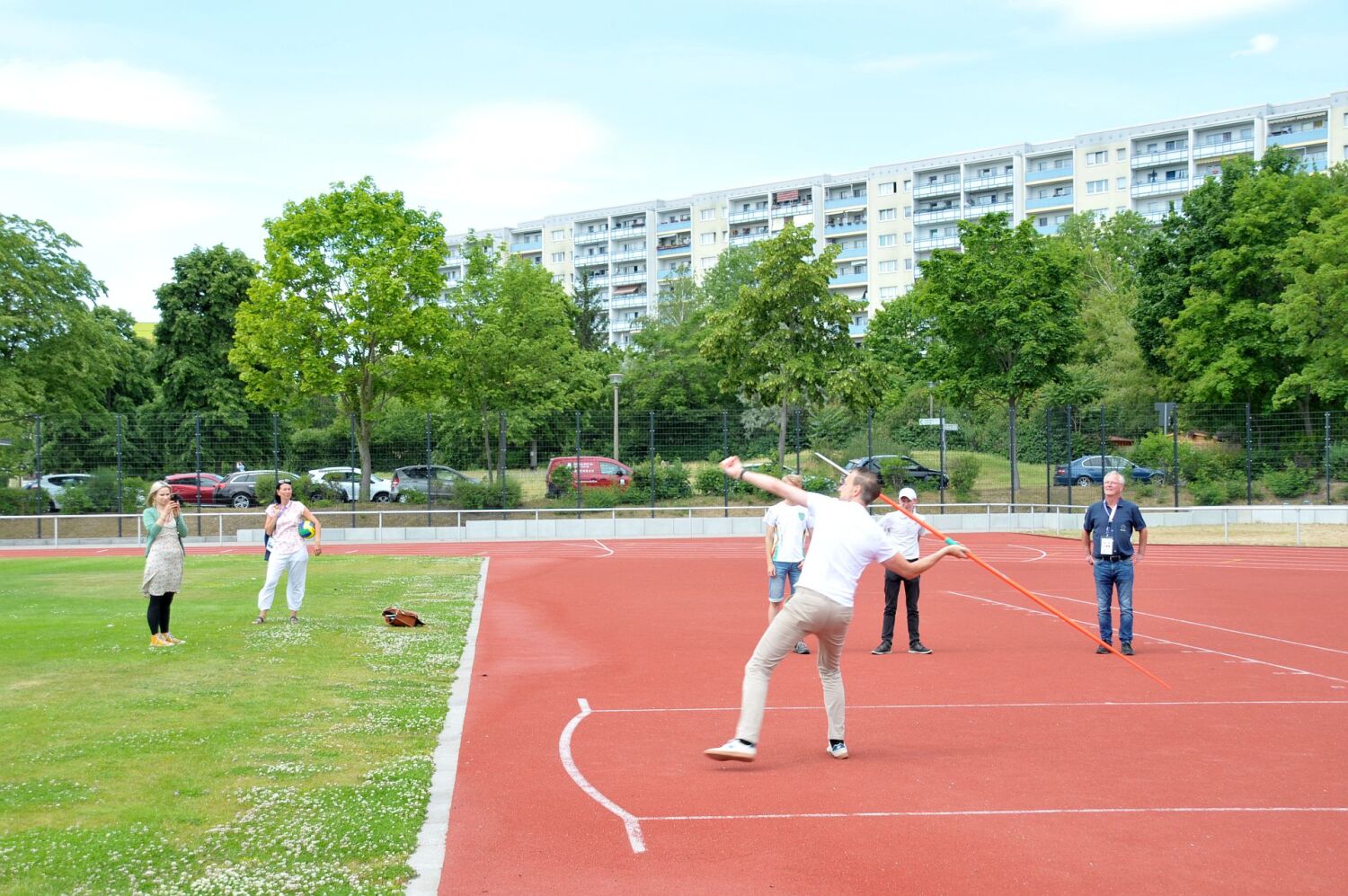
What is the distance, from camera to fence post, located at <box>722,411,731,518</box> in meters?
36.9

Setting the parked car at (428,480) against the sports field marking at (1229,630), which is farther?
the parked car at (428,480)

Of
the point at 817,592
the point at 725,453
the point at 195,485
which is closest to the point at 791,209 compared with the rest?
the point at 725,453

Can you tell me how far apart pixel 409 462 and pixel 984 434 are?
18.5 meters

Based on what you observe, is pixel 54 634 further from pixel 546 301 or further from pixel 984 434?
pixel 546 301

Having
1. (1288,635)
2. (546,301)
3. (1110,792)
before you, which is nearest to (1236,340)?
(546,301)

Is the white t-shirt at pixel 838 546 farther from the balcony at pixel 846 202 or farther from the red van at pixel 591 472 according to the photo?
the balcony at pixel 846 202

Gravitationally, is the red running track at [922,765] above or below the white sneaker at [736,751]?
below

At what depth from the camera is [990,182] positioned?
95.2 meters

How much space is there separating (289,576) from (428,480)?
2138cm

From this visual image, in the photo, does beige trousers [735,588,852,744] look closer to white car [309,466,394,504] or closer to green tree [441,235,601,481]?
white car [309,466,394,504]

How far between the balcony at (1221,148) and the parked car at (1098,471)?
2243 inches

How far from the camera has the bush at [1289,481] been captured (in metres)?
37.1

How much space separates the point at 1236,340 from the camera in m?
45.7

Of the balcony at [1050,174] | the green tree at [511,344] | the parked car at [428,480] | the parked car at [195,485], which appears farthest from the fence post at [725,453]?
the balcony at [1050,174]
